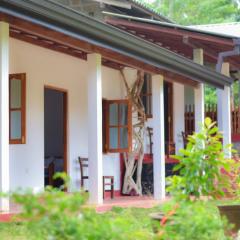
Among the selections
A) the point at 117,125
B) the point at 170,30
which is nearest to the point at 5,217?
the point at 117,125

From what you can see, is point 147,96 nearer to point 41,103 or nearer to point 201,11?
point 41,103

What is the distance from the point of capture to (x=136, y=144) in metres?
12.5

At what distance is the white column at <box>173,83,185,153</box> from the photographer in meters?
15.7

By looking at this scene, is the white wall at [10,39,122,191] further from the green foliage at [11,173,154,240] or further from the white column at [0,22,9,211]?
the green foliage at [11,173,154,240]

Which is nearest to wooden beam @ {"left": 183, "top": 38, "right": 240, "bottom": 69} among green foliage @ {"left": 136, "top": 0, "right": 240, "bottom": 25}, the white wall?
the white wall

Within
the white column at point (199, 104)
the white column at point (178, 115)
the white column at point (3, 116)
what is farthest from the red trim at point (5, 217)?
the white column at point (178, 115)

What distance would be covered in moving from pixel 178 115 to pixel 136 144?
364 centimetres

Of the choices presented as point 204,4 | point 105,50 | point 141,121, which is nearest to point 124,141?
point 141,121

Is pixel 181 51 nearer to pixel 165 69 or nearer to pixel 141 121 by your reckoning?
pixel 141 121

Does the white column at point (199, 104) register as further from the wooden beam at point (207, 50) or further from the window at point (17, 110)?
the window at point (17, 110)

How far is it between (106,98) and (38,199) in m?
10.1

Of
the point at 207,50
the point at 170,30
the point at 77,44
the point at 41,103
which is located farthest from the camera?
the point at 207,50

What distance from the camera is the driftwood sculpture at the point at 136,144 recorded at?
1259 cm

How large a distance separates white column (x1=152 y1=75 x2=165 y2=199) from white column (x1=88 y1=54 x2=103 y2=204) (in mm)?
2193
